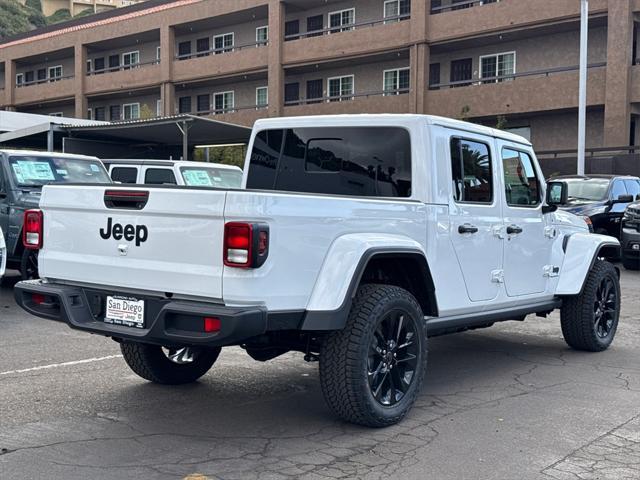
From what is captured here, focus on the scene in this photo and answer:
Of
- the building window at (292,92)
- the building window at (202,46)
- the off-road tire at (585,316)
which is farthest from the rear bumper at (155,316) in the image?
the building window at (202,46)

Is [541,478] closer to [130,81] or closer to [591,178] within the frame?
[591,178]

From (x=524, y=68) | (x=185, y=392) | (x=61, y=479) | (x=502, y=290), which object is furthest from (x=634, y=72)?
(x=61, y=479)

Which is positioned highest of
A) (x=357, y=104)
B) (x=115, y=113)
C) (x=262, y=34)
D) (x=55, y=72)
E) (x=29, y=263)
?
(x=262, y=34)

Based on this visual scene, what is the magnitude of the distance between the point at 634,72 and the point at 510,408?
24640 mm

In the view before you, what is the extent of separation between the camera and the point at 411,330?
520 cm

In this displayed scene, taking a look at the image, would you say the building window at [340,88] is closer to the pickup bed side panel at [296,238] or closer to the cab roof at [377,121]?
the cab roof at [377,121]

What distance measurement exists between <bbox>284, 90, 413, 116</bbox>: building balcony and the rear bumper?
1093 inches

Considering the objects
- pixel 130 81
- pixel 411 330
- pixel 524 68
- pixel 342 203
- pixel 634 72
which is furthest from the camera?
pixel 130 81

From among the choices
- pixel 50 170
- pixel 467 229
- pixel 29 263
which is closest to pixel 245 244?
pixel 467 229

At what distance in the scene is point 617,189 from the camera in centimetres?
1659

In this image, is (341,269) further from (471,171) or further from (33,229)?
(33,229)

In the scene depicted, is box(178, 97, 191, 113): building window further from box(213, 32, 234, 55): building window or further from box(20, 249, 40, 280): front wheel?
box(20, 249, 40, 280): front wheel

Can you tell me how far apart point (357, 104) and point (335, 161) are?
28.4 meters

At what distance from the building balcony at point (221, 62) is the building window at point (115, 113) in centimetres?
635
